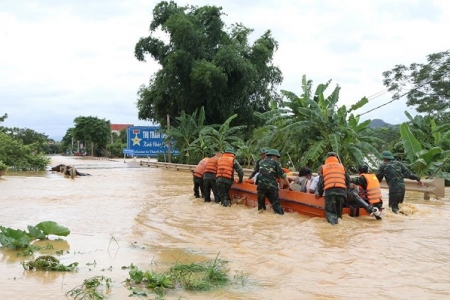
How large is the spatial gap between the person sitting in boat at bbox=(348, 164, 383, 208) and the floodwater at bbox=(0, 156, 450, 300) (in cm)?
45

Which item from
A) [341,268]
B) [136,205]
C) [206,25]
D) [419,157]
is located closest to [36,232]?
[341,268]

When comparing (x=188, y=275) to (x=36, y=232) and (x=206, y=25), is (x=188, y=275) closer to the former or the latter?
(x=36, y=232)

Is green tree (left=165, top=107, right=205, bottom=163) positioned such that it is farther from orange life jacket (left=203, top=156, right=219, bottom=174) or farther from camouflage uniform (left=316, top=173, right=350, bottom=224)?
camouflage uniform (left=316, top=173, right=350, bottom=224)

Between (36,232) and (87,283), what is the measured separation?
9.81ft

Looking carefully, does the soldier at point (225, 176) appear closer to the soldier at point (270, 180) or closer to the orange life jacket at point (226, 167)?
the orange life jacket at point (226, 167)

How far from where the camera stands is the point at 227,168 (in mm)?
12320

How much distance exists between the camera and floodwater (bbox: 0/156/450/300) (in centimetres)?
525

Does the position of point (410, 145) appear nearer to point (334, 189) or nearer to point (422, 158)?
point (422, 158)

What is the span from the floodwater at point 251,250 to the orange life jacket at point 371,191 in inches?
18.7

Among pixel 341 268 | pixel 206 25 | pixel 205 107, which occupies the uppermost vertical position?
pixel 206 25

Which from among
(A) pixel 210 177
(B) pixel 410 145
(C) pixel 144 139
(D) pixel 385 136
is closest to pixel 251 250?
(A) pixel 210 177

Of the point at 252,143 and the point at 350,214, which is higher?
the point at 252,143

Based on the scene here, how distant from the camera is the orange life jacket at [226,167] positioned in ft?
40.3

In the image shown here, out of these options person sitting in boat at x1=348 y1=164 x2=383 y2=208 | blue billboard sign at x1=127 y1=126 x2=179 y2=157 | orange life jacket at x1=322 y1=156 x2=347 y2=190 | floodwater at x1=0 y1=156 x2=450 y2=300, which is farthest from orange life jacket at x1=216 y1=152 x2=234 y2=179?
blue billboard sign at x1=127 y1=126 x2=179 y2=157
